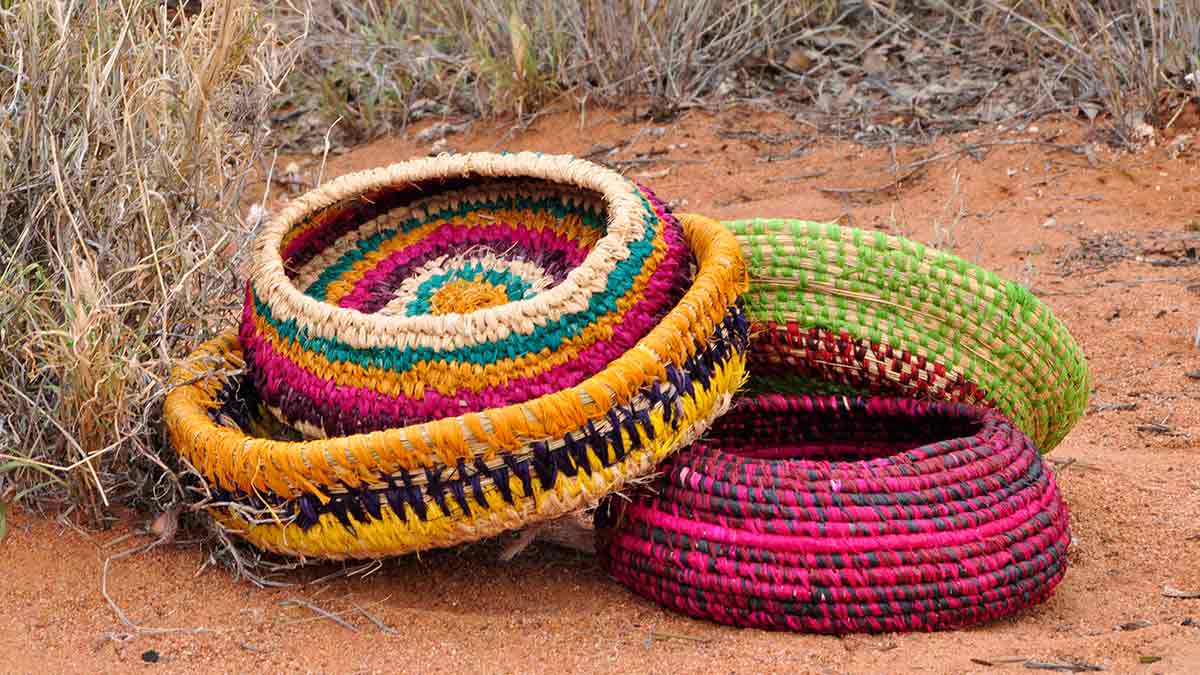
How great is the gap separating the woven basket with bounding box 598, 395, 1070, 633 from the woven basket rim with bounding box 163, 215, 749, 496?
0.78 feet

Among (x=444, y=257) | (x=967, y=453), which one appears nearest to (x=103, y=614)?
(x=444, y=257)

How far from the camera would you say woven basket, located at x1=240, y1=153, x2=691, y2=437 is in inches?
93.0

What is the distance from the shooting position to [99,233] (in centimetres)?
259

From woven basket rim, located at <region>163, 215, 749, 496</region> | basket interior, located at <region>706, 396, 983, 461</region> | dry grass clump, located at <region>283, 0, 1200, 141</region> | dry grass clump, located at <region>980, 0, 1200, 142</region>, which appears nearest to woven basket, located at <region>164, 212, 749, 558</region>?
woven basket rim, located at <region>163, 215, 749, 496</region>

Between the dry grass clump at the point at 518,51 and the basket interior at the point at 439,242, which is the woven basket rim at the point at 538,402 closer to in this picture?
the basket interior at the point at 439,242

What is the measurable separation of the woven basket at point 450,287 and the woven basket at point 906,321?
22cm

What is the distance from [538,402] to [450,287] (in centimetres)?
78

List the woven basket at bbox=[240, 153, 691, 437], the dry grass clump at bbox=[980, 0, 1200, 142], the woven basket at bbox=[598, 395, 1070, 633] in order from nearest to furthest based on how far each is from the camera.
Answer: the woven basket at bbox=[598, 395, 1070, 633] < the woven basket at bbox=[240, 153, 691, 437] < the dry grass clump at bbox=[980, 0, 1200, 142]

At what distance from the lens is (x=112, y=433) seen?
2475mm

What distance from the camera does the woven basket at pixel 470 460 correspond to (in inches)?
86.2

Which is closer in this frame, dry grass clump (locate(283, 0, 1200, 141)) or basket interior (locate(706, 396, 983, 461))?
basket interior (locate(706, 396, 983, 461))

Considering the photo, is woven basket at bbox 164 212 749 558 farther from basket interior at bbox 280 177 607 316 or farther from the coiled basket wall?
basket interior at bbox 280 177 607 316

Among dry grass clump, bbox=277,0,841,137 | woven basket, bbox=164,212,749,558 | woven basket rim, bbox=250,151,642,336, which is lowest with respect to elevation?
dry grass clump, bbox=277,0,841,137

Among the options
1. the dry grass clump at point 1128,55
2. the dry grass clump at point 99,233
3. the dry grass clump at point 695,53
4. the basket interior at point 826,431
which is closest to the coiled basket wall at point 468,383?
the dry grass clump at point 99,233
